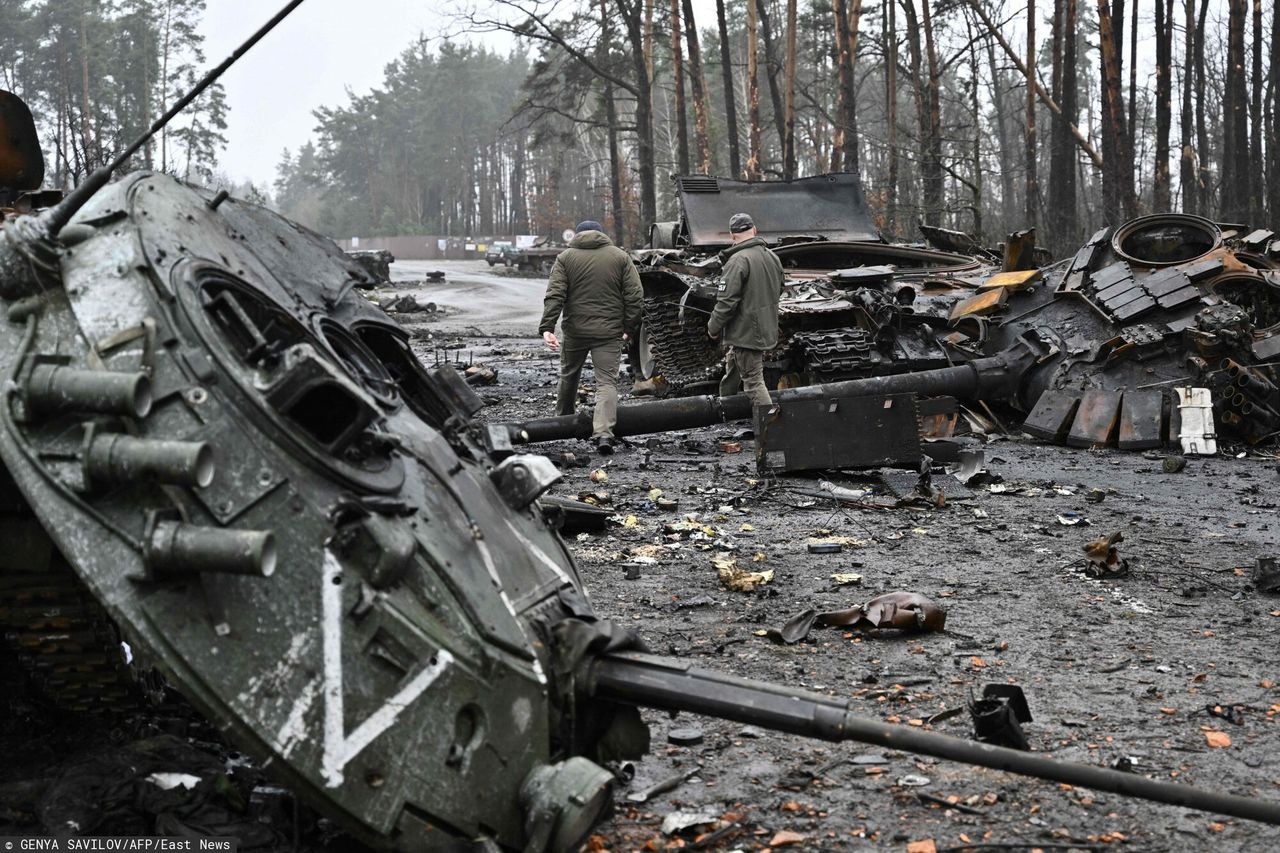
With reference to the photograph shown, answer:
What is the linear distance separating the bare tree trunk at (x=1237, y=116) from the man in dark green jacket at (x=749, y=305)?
1496 cm

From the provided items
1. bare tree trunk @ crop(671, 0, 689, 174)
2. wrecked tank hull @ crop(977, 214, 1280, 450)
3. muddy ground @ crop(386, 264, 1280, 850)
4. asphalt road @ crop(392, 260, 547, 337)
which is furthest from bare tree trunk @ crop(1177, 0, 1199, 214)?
muddy ground @ crop(386, 264, 1280, 850)

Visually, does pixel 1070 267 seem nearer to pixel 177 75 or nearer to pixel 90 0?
pixel 90 0

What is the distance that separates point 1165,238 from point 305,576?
10.3 m

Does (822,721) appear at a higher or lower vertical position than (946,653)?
higher

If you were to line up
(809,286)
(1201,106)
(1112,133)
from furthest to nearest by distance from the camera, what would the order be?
1. (1201,106)
2. (1112,133)
3. (809,286)

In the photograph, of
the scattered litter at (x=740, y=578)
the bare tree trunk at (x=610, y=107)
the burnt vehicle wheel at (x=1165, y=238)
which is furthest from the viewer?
the bare tree trunk at (x=610, y=107)

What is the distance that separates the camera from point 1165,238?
11.5 m

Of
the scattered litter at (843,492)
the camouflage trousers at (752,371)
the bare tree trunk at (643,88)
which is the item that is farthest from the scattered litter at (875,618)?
the bare tree trunk at (643,88)

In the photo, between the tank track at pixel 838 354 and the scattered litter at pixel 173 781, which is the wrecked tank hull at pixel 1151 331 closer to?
the tank track at pixel 838 354

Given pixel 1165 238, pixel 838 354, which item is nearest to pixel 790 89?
pixel 1165 238

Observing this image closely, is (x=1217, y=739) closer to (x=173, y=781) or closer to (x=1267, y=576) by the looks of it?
(x=1267, y=576)

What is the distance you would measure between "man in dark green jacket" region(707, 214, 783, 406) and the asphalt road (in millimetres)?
12631

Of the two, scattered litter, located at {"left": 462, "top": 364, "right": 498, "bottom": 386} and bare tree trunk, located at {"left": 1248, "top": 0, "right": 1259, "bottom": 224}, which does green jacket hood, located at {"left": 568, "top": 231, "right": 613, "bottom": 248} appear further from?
bare tree trunk, located at {"left": 1248, "top": 0, "right": 1259, "bottom": 224}

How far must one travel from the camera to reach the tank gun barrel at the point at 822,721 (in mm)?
2992
